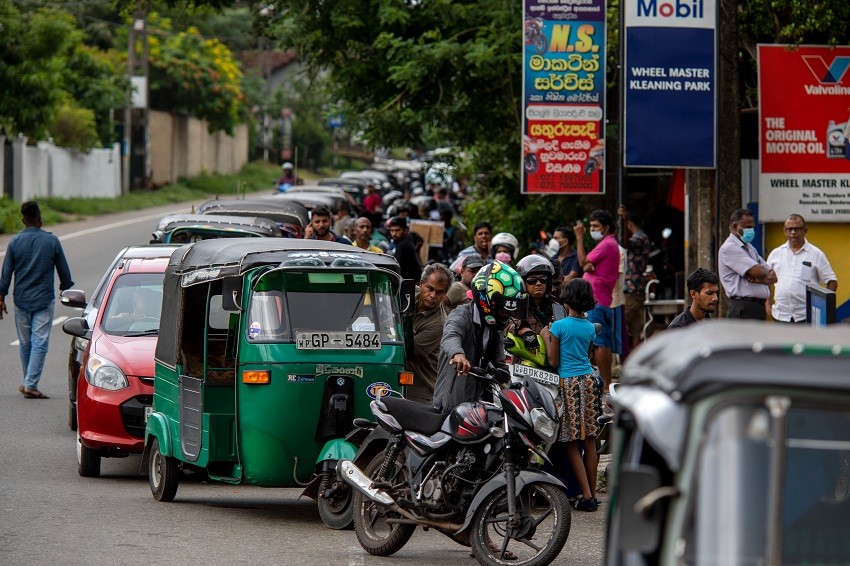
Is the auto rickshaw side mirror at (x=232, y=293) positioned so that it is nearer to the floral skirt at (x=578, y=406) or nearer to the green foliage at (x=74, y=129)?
the floral skirt at (x=578, y=406)

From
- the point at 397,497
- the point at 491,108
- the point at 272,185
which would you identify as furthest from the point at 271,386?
the point at 272,185

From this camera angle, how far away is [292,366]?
386 inches

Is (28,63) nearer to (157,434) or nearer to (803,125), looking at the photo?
(803,125)

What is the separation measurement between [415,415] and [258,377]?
141 centimetres

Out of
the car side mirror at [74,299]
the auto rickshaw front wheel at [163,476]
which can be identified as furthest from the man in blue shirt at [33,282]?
the auto rickshaw front wheel at [163,476]

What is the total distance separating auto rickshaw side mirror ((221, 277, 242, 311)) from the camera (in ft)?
32.4

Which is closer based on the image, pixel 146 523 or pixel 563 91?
pixel 146 523

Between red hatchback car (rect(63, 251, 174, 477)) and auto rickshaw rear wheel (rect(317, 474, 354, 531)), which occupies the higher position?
red hatchback car (rect(63, 251, 174, 477))

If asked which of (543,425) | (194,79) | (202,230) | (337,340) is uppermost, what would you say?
(194,79)

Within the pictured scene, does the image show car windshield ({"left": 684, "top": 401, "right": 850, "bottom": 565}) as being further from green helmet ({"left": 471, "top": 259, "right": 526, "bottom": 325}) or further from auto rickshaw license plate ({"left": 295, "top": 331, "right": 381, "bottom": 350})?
auto rickshaw license plate ({"left": 295, "top": 331, "right": 381, "bottom": 350})

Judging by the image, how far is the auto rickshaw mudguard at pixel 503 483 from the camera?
27.2ft

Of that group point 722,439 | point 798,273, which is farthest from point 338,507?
point 722,439

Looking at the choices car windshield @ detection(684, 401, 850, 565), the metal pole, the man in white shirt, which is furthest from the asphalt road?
the metal pole

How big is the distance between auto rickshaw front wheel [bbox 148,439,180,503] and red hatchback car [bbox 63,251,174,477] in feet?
2.46
